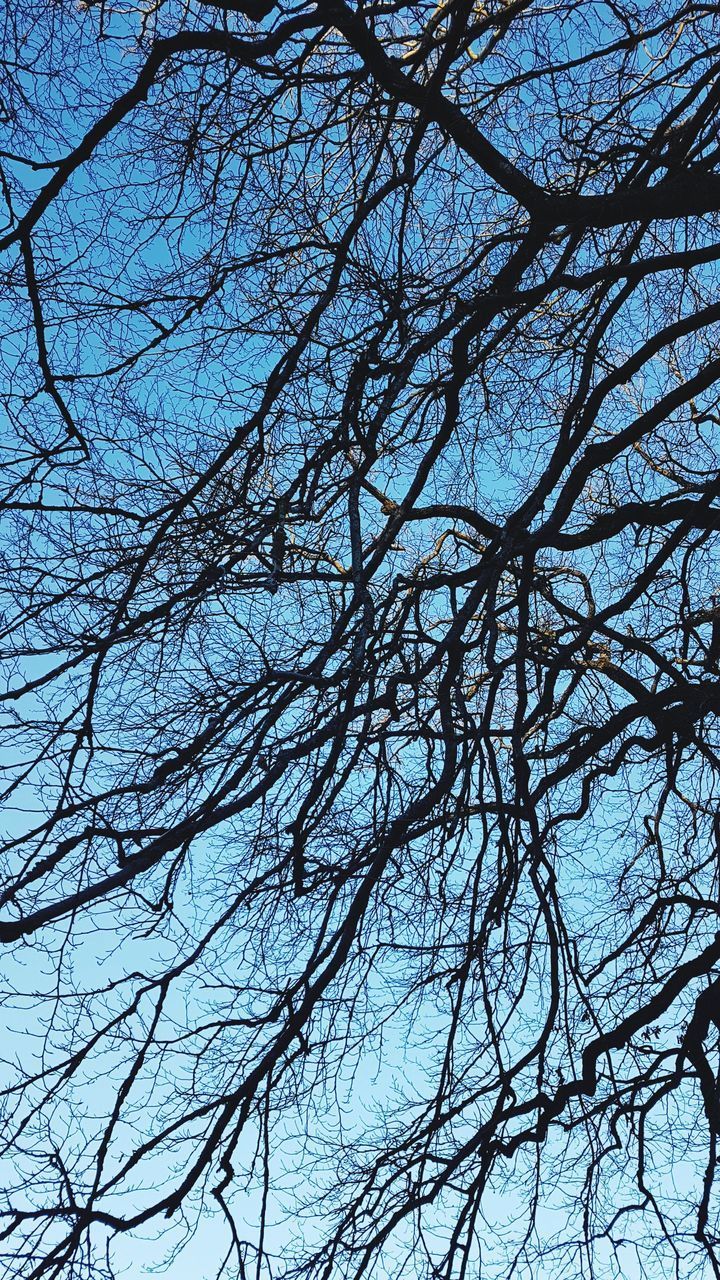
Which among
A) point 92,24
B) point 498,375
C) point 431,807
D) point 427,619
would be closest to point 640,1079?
point 431,807

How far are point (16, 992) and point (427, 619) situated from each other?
2.43m

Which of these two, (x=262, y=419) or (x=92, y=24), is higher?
(x=92, y=24)

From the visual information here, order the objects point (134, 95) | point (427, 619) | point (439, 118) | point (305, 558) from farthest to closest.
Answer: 1. point (427, 619)
2. point (305, 558)
3. point (439, 118)
4. point (134, 95)

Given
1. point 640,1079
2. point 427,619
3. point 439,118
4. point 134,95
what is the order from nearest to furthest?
point 134,95
point 439,118
point 640,1079
point 427,619

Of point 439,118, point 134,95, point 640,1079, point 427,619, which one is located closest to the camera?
point 134,95

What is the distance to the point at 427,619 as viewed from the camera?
5258 mm

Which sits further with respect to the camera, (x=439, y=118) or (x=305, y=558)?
(x=305, y=558)

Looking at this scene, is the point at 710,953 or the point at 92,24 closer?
the point at 92,24

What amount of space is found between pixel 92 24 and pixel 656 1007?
3969 millimetres

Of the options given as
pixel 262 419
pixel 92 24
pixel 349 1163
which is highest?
pixel 92 24

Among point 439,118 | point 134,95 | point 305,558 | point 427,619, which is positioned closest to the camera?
point 134,95

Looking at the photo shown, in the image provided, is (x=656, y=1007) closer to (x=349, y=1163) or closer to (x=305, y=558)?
(x=349, y=1163)

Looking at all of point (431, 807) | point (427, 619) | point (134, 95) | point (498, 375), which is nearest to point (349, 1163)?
point (431, 807)

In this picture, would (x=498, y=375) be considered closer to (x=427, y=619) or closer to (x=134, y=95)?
(x=427, y=619)
